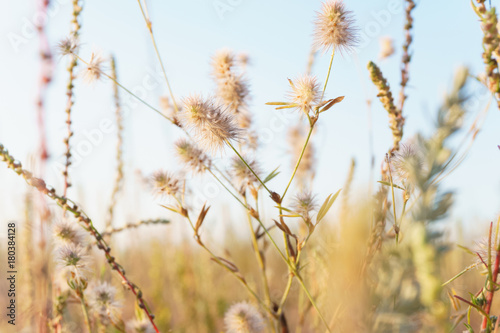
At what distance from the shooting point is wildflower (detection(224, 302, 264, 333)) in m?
1.09

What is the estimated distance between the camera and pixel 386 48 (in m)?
1.70

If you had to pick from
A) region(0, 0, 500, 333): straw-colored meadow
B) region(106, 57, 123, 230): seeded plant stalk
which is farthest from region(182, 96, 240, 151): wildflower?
region(106, 57, 123, 230): seeded plant stalk

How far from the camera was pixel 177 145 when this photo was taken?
107 centimetres

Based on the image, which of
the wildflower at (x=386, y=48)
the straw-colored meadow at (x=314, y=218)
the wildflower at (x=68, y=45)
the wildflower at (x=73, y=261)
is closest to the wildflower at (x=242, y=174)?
the straw-colored meadow at (x=314, y=218)

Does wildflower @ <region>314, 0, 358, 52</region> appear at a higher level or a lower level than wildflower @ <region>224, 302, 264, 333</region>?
higher

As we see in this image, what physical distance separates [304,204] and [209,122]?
0.29 meters

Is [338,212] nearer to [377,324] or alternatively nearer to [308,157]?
[308,157]

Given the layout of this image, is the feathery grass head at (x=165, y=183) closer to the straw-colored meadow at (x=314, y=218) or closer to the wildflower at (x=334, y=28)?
the straw-colored meadow at (x=314, y=218)

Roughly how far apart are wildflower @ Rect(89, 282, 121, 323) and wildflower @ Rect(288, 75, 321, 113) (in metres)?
0.69

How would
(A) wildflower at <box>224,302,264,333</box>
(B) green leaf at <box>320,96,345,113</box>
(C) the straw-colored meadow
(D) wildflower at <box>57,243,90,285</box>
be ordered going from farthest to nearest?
(A) wildflower at <box>224,302,264,333</box>, (D) wildflower at <box>57,243,90,285</box>, (B) green leaf at <box>320,96,345,113</box>, (C) the straw-colored meadow

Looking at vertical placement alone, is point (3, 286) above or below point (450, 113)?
above

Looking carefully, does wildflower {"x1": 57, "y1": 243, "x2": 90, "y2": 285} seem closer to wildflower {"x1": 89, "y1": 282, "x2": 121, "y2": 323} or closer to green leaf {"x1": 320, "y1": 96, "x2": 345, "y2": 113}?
wildflower {"x1": 89, "y1": 282, "x2": 121, "y2": 323}

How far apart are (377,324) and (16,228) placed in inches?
67.5

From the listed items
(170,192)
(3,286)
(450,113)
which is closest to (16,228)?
(170,192)
